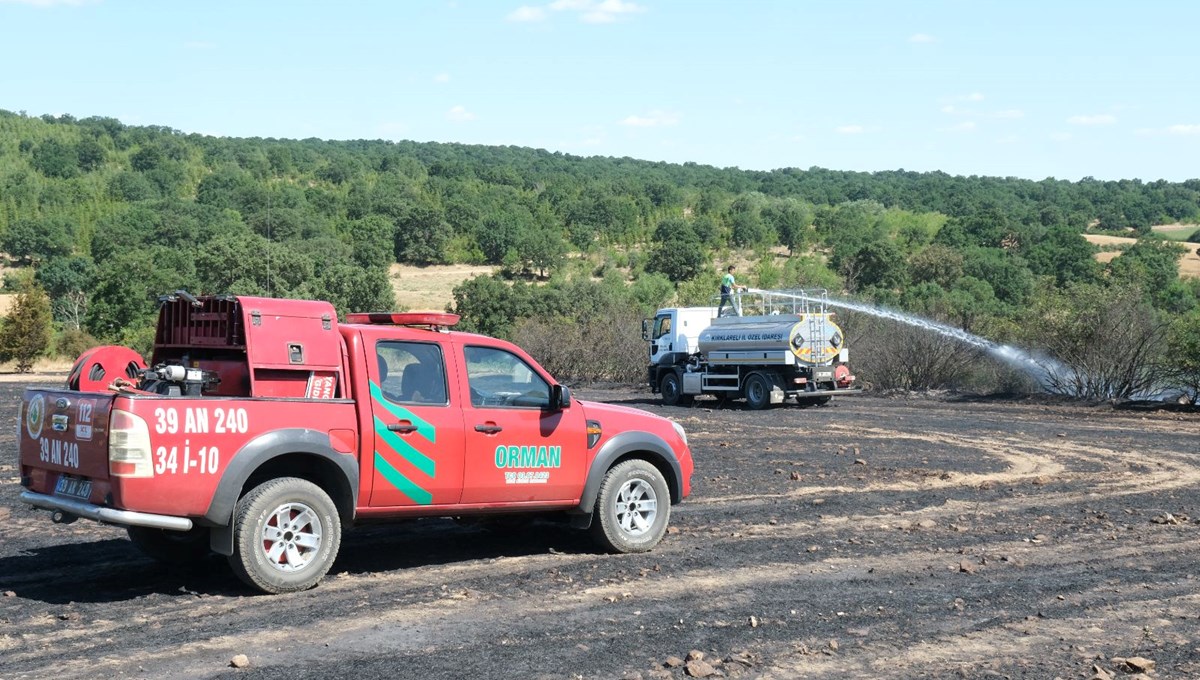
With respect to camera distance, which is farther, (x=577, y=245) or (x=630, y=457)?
(x=577, y=245)

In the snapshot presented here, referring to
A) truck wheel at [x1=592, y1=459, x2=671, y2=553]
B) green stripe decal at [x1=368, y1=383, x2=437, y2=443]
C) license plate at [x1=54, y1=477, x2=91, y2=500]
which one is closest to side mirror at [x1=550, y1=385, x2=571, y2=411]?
truck wheel at [x1=592, y1=459, x2=671, y2=553]

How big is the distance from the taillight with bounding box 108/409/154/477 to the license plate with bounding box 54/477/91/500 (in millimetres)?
434

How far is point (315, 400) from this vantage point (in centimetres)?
880

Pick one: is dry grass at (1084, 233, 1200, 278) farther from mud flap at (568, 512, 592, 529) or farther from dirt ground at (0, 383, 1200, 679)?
mud flap at (568, 512, 592, 529)

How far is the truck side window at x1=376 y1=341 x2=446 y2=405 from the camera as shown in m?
9.29

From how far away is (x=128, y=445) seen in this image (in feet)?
25.8

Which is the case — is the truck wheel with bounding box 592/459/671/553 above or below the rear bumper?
below

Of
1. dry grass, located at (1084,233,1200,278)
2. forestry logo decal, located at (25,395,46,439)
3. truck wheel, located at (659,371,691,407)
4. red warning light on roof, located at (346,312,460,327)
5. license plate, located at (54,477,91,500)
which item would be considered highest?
dry grass, located at (1084,233,1200,278)

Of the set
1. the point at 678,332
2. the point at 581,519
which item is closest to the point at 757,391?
the point at 678,332

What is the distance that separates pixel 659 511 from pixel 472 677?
4110 mm

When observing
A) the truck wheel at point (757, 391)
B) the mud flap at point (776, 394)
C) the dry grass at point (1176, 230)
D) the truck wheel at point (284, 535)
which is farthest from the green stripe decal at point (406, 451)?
the dry grass at point (1176, 230)

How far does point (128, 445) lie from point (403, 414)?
2058mm

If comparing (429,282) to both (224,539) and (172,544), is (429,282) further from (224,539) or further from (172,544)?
(224,539)

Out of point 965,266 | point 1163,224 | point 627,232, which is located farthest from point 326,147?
point 965,266
